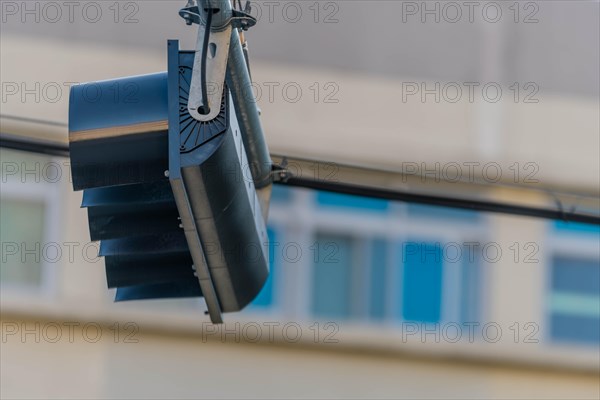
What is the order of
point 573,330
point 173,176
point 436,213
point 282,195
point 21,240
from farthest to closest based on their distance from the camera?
1. point 573,330
2. point 436,213
3. point 282,195
4. point 21,240
5. point 173,176

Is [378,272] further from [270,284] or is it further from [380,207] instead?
[270,284]

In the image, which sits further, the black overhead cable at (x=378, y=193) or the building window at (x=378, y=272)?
the building window at (x=378, y=272)

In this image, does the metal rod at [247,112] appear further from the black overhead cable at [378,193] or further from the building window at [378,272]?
the building window at [378,272]

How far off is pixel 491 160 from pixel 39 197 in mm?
2949

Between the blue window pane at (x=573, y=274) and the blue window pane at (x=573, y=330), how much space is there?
192 millimetres

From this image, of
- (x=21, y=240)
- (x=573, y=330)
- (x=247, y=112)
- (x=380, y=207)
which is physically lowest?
(x=573, y=330)

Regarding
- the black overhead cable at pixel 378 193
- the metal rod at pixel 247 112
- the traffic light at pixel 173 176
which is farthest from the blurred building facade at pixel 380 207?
the traffic light at pixel 173 176

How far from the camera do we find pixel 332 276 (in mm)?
9742

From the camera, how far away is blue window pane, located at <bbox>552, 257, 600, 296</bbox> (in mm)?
9961

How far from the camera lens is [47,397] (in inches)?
345

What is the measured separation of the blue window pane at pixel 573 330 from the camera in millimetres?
9891

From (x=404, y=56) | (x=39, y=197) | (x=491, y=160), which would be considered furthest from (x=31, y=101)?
(x=491, y=160)

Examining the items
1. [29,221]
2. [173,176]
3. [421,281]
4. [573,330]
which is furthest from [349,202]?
[173,176]

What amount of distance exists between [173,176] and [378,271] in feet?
20.0
